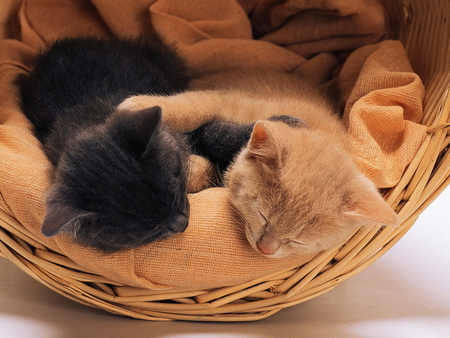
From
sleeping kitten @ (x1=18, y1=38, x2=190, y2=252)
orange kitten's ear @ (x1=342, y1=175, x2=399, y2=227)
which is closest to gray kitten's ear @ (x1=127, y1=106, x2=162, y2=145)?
sleeping kitten @ (x1=18, y1=38, x2=190, y2=252)

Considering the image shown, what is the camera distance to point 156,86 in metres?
1.90

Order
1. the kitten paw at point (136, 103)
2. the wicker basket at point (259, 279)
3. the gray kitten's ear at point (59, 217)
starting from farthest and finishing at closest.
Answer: the kitten paw at point (136, 103) < the wicker basket at point (259, 279) < the gray kitten's ear at point (59, 217)

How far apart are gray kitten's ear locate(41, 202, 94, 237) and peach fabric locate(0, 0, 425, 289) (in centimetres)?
16

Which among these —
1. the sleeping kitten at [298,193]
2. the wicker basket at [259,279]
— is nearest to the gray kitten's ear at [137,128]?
the sleeping kitten at [298,193]

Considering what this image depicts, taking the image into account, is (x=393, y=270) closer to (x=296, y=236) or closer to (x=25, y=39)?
(x=296, y=236)

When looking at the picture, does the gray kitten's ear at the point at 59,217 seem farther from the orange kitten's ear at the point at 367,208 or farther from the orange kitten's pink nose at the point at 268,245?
the orange kitten's ear at the point at 367,208

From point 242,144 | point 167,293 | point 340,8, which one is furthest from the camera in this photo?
point 340,8

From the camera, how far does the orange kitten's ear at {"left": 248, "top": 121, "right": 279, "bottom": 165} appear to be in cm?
126

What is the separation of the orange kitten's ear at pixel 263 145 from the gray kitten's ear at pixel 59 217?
Answer: 0.49m

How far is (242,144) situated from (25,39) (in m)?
1.30

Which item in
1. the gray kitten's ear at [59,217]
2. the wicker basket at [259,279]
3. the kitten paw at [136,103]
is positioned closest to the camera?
the gray kitten's ear at [59,217]

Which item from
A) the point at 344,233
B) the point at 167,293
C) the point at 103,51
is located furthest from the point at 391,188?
the point at 103,51

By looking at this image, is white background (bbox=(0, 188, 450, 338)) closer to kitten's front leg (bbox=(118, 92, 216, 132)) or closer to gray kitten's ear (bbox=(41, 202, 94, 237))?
gray kitten's ear (bbox=(41, 202, 94, 237))

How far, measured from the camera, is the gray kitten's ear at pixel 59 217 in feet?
3.59
